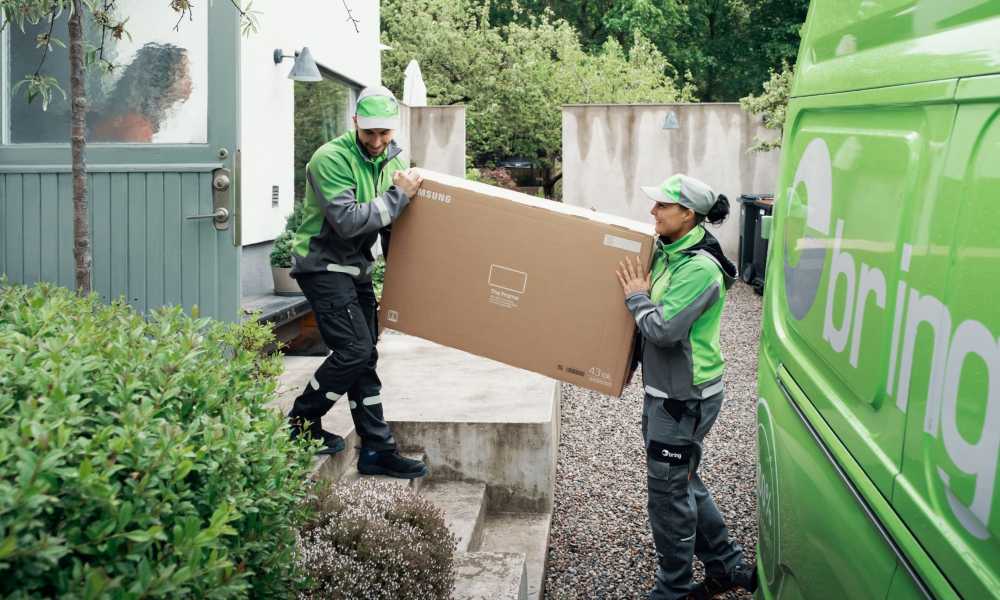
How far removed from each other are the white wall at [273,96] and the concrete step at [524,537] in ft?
13.1

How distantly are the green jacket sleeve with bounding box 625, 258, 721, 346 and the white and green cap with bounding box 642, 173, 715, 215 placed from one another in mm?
204

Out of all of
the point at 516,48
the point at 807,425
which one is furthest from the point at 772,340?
the point at 516,48

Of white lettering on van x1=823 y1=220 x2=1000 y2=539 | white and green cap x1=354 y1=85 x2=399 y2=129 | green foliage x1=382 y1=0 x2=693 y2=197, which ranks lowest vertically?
white lettering on van x1=823 y1=220 x2=1000 y2=539

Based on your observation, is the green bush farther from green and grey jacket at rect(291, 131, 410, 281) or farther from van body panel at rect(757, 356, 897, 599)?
green and grey jacket at rect(291, 131, 410, 281)

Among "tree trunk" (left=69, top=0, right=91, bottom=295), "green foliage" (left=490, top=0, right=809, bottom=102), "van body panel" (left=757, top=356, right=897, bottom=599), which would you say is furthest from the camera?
"green foliage" (left=490, top=0, right=809, bottom=102)

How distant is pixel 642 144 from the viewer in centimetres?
1662

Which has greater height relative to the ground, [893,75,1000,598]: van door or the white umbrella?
the white umbrella

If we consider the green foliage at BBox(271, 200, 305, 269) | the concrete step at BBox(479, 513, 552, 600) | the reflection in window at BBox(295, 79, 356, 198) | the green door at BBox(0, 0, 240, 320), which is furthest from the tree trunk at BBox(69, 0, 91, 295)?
the reflection in window at BBox(295, 79, 356, 198)

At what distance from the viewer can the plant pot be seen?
27.5 feet

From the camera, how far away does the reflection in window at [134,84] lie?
5.12m

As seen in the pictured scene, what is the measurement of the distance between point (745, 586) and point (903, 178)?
2.64 m

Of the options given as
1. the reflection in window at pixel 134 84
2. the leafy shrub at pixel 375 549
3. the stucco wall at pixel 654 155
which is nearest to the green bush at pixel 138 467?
the leafy shrub at pixel 375 549

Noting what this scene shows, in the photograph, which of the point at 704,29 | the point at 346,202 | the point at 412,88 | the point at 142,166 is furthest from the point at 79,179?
the point at 704,29

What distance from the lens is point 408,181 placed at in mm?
3961
